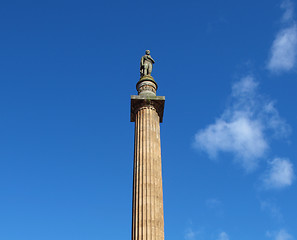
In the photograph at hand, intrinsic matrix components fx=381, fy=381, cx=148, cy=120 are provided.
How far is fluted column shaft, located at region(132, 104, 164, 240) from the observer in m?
19.5

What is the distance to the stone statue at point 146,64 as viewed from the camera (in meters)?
26.5

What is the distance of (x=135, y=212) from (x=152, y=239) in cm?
178

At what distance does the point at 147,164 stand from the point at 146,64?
8314 mm

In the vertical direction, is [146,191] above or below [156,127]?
below

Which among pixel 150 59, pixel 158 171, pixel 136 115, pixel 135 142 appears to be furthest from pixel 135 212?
pixel 150 59

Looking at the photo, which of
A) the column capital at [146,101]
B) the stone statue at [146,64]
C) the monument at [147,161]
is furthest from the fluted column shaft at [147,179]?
the stone statue at [146,64]

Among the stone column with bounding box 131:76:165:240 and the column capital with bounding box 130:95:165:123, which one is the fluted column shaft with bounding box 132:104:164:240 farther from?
the column capital with bounding box 130:95:165:123

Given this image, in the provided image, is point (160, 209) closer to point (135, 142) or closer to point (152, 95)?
point (135, 142)

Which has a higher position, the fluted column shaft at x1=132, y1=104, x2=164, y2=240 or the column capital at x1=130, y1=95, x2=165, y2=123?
the column capital at x1=130, y1=95, x2=165, y2=123

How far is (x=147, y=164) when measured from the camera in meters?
21.5

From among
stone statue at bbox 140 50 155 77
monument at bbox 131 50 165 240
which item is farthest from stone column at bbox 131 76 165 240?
stone statue at bbox 140 50 155 77

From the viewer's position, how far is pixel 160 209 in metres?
20.4

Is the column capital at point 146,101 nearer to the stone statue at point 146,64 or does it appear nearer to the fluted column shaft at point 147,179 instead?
the fluted column shaft at point 147,179

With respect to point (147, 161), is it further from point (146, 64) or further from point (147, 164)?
point (146, 64)
